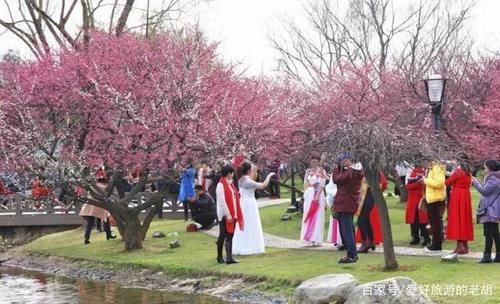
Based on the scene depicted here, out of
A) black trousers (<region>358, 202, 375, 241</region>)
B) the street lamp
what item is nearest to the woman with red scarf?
black trousers (<region>358, 202, 375, 241</region>)

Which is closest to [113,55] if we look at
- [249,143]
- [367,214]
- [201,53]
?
[201,53]

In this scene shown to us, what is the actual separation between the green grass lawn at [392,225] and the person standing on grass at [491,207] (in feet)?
5.61

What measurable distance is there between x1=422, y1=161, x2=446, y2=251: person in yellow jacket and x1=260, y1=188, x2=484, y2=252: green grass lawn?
70 cm

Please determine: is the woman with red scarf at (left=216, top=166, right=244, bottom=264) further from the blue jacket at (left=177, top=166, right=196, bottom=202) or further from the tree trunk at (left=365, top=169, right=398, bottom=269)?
the blue jacket at (left=177, top=166, right=196, bottom=202)

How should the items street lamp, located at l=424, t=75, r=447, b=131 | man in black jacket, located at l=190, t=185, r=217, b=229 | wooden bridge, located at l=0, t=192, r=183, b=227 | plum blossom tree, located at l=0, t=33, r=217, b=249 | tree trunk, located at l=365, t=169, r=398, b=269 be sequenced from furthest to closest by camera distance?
wooden bridge, located at l=0, t=192, r=183, b=227 → man in black jacket, located at l=190, t=185, r=217, b=229 → plum blossom tree, located at l=0, t=33, r=217, b=249 → street lamp, located at l=424, t=75, r=447, b=131 → tree trunk, located at l=365, t=169, r=398, b=269

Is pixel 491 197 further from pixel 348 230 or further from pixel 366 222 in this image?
pixel 366 222

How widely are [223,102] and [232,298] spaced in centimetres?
678

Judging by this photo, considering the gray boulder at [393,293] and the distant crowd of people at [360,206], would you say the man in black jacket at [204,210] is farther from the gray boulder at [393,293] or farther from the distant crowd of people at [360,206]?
the gray boulder at [393,293]

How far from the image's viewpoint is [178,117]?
635 inches

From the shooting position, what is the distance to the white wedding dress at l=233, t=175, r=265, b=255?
13.7m

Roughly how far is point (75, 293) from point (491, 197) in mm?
6925

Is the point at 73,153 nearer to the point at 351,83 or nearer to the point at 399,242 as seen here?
the point at 399,242

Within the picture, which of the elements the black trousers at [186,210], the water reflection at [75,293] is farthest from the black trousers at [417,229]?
the black trousers at [186,210]

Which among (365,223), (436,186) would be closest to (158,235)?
(365,223)
